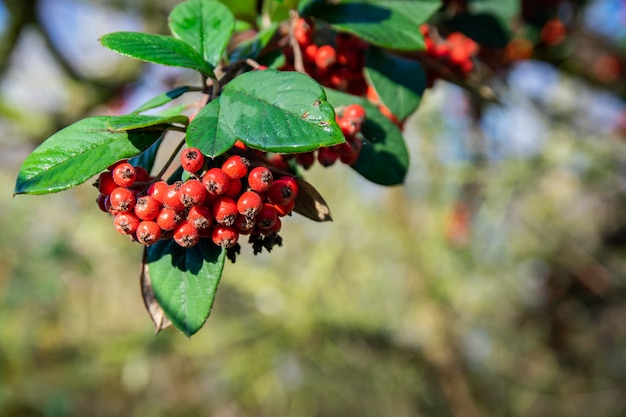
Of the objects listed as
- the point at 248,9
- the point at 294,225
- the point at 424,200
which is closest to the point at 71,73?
the point at 248,9

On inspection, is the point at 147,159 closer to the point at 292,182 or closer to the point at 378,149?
the point at 292,182

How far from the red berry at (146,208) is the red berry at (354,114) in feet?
0.88

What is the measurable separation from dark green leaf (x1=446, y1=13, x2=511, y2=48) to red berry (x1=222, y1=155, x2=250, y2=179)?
760 mm

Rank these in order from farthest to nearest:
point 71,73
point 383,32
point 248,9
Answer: point 71,73, point 248,9, point 383,32

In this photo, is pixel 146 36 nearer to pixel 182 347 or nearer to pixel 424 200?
pixel 182 347

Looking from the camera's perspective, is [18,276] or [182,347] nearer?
[18,276]

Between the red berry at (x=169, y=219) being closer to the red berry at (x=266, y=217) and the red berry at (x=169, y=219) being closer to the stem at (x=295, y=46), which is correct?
the red berry at (x=266, y=217)

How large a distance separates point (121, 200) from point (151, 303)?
0.16m

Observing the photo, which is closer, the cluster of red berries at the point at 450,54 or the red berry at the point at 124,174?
the red berry at the point at 124,174

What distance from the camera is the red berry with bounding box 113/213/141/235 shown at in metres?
0.55

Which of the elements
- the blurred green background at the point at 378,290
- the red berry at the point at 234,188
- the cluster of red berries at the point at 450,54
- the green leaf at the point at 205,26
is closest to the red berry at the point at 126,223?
the red berry at the point at 234,188

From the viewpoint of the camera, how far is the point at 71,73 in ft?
8.30

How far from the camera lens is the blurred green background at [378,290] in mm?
2922

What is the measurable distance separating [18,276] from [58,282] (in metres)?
0.35
